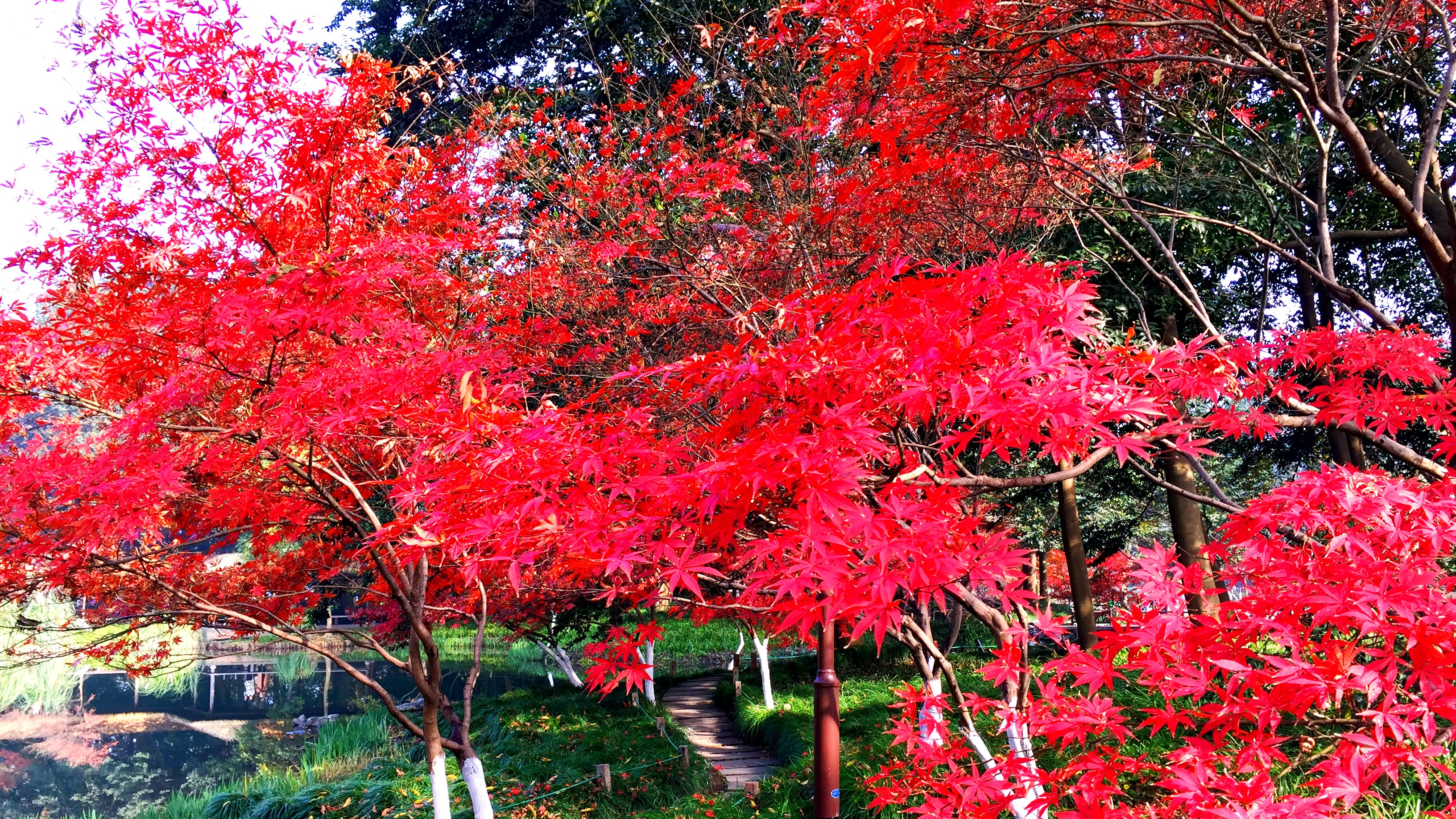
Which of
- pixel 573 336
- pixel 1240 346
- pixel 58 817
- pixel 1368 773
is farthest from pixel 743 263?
pixel 58 817

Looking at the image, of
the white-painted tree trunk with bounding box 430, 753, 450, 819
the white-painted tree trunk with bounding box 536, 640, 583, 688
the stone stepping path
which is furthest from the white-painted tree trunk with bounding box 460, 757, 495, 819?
the white-painted tree trunk with bounding box 536, 640, 583, 688

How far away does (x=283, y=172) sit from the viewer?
500cm

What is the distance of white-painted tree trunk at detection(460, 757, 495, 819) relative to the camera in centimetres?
538

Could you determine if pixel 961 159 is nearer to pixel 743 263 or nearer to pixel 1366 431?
pixel 743 263

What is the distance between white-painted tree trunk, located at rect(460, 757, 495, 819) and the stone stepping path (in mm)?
4140

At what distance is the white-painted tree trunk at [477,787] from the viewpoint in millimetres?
5383

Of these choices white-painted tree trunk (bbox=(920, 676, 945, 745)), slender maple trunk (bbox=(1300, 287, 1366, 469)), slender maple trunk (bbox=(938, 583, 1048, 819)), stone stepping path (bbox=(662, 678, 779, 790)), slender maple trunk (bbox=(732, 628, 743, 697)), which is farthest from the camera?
slender maple trunk (bbox=(732, 628, 743, 697))

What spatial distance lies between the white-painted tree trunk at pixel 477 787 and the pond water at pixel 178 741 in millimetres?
7533

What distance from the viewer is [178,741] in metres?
18.5

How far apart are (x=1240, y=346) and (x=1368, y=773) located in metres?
1.75

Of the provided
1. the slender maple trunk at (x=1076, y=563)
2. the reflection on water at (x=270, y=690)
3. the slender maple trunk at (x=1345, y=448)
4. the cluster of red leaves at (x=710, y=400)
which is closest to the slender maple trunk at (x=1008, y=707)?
the cluster of red leaves at (x=710, y=400)

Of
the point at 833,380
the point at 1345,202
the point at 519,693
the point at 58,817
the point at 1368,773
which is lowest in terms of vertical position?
the point at 58,817

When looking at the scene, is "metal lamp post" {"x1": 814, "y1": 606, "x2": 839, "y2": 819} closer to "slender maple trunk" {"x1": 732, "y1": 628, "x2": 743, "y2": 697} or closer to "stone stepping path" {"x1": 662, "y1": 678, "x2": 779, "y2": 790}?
"stone stepping path" {"x1": 662, "y1": 678, "x2": 779, "y2": 790}

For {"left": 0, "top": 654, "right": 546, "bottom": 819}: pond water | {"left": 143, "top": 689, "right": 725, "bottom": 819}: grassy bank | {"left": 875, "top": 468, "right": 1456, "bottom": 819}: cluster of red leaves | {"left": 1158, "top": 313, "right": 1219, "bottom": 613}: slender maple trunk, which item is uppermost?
{"left": 1158, "top": 313, "right": 1219, "bottom": 613}: slender maple trunk
